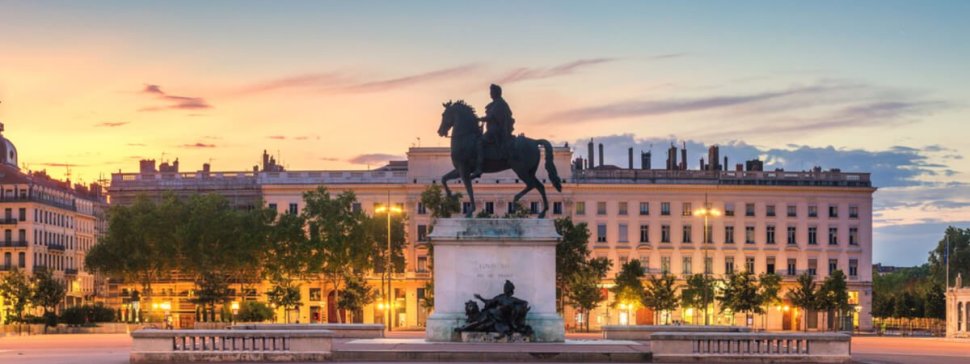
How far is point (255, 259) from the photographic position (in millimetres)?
101562

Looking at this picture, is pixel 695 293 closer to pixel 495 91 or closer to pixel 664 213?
pixel 664 213

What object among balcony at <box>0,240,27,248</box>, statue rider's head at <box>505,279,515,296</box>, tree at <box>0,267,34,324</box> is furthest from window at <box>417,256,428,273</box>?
statue rider's head at <box>505,279,515,296</box>

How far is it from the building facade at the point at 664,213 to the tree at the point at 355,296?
14.9m

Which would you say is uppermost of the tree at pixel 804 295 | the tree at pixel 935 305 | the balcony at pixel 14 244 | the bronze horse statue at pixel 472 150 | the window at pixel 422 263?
Answer: the bronze horse statue at pixel 472 150

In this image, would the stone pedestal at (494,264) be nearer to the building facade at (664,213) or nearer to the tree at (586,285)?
the tree at (586,285)

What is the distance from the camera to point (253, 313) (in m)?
82.9

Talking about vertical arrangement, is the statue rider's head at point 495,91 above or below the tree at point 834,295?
above

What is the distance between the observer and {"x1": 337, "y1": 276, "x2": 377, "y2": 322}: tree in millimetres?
99431

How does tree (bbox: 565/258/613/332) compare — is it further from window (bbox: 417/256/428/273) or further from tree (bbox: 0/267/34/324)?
tree (bbox: 0/267/34/324)

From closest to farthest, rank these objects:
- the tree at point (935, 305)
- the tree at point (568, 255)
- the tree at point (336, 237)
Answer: the tree at point (568, 255), the tree at point (336, 237), the tree at point (935, 305)

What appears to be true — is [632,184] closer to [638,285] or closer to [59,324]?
[638,285]

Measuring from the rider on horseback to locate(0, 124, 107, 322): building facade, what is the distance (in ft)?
250

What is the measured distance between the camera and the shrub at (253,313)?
82644 millimetres

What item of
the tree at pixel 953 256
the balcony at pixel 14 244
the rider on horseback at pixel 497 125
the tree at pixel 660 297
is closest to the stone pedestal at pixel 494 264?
the rider on horseback at pixel 497 125
